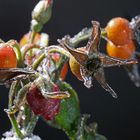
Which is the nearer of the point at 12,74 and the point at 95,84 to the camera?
the point at 12,74

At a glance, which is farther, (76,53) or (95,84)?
(95,84)

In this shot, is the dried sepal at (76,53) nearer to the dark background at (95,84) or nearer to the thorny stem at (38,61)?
the thorny stem at (38,61)

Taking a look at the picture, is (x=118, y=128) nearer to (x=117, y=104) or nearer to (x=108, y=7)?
(x=117, y=104)

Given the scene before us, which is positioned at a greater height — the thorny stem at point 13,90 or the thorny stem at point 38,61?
the thorny stem at point 38,61

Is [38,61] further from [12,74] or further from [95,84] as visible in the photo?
[95,84]

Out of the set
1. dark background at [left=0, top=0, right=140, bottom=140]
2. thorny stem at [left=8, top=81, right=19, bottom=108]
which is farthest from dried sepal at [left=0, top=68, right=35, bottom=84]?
dark background at [left=0, top=0, right=140, bottom=140]

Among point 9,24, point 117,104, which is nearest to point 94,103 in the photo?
point 117,104

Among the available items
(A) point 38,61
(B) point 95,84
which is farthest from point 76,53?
(B) point 95,84

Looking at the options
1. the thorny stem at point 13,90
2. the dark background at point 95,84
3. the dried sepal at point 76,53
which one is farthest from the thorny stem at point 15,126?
the dark background at point 95,84

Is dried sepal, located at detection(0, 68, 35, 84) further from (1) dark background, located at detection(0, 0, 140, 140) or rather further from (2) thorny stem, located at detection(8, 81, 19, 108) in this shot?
(1) dark background, located at detection(0, 0, 140, 140)
